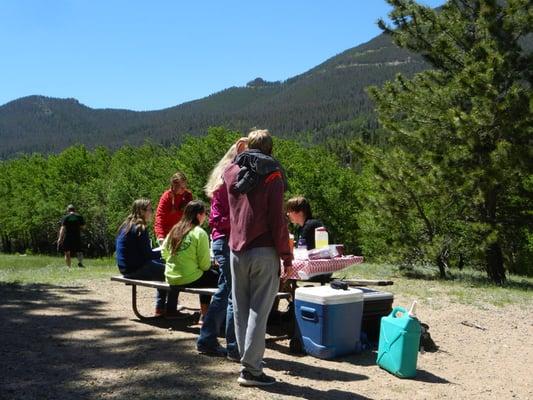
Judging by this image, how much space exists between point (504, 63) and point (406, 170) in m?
3.02

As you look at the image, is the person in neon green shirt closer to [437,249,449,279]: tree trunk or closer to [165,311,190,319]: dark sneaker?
[165,311,190,319]: dark sneaker

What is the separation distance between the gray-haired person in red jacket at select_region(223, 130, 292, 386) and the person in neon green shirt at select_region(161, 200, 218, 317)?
1623 mm

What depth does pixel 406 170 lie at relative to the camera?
1298cm

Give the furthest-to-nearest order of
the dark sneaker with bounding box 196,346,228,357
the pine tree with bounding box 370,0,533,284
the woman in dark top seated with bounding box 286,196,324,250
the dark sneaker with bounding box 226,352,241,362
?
the pine tree with bounding box 370,0,533,284
the woman in dark top seated with bounding box 286,196,324,250
the dark sneaker with bounding box 196,346,228,357
the dark sneaker with bounding box 226,352,241,362

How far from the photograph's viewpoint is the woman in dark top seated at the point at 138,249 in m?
6.88

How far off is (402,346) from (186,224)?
2.63m

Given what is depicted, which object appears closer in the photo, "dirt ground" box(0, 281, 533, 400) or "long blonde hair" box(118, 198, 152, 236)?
"dirt ground" box(0, 281, 533, 400)

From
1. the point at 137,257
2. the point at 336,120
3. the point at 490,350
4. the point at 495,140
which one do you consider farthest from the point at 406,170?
the point at 336,120

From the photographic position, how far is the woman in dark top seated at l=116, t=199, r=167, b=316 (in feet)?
22.6

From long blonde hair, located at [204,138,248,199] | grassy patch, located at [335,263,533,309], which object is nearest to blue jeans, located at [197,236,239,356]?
long blonde hair, located at [204,138,248,199]

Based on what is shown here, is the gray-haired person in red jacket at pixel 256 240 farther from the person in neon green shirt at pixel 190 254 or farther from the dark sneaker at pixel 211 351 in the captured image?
the person in neon green shirt at pixel 190 254

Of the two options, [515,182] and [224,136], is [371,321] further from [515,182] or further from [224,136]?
[224,136]

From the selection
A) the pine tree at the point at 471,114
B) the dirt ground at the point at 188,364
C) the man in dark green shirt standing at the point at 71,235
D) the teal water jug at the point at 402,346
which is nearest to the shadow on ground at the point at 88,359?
the dirt ground at the point at 188,364

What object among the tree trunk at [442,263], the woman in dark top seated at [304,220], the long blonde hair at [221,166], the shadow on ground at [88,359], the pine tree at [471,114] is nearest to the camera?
the shadow on ground at [88,359]
